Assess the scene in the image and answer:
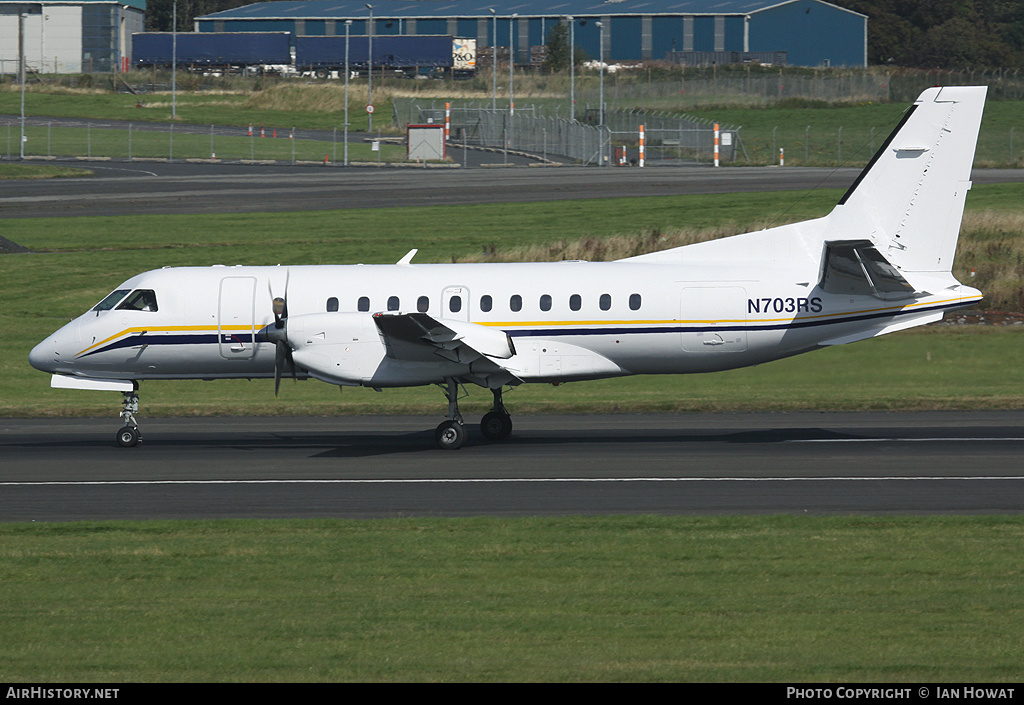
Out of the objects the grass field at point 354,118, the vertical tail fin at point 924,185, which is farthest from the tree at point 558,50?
the vertical tail fin at point 924,185

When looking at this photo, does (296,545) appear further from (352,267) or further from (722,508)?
(352,267)

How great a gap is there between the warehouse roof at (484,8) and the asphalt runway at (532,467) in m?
104

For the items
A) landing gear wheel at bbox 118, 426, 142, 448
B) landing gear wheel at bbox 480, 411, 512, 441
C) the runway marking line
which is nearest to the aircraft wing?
landing gear wheel at bbox 480, 411, 512, 441

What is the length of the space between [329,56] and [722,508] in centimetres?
12179

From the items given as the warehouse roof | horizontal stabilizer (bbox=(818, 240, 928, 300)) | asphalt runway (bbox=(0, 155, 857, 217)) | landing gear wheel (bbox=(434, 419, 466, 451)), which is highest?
the warehouse roof

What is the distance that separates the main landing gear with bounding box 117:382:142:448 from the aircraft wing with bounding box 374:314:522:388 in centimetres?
545

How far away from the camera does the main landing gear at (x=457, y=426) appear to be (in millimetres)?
21984

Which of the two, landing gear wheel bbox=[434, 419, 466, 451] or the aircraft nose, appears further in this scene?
the aircraft nose

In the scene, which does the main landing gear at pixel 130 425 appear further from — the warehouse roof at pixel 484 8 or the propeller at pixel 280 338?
the warehouse roof at pixel 484 8

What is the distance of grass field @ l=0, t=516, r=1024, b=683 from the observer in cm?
1002

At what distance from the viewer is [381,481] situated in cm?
1895

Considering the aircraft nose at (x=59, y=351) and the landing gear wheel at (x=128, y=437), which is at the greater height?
the aircraft nose at (x=59, y=351)

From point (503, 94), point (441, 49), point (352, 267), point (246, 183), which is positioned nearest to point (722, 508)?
point (352, 267)

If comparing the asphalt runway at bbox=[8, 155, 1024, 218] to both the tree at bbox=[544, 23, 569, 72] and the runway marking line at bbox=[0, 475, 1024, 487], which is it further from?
the tree at bbox=[544, 23, 569, 72]
